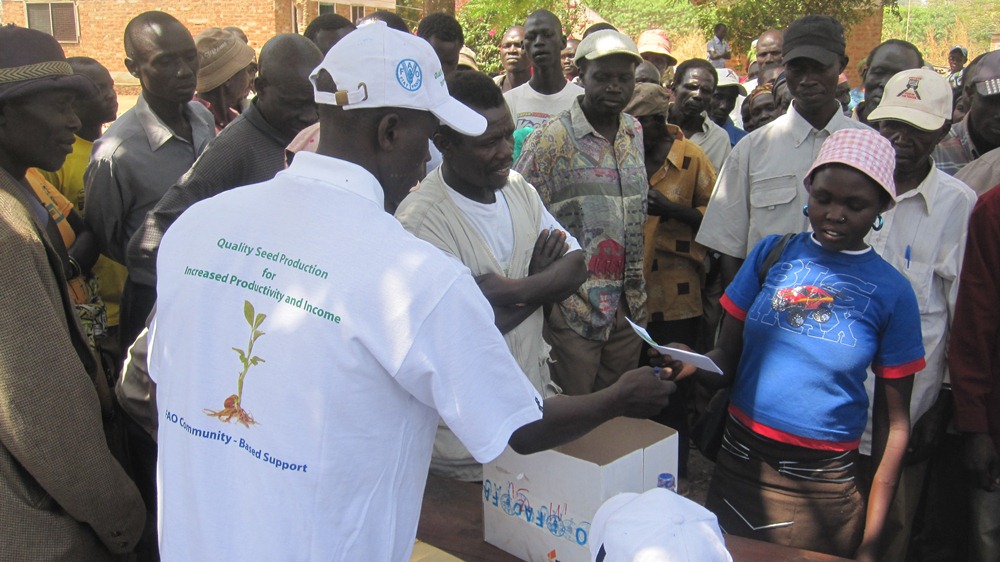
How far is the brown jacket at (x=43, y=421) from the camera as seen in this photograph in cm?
198

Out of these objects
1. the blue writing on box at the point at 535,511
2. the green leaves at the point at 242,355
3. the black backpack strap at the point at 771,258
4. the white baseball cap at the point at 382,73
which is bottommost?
the blue writing on box at the point at 535,511

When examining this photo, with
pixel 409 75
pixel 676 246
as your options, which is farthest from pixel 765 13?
pixel 409 75

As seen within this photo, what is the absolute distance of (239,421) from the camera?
152cm

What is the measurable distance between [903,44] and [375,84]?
4718 mm

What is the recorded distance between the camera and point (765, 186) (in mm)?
3854

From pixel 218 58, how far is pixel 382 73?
3905 mm

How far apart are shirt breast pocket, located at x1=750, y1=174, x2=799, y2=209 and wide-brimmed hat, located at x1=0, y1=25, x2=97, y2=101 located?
2874 millimetres

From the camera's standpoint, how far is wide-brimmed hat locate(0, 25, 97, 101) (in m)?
2.35

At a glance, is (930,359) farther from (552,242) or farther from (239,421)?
(239,421)

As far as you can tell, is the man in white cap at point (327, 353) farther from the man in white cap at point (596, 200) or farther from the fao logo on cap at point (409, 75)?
the man in white cap at point (596, 200)

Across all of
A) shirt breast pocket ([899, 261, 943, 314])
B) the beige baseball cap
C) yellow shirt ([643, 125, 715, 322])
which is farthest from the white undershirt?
yellow shirt ([643, 125, 715, 322])

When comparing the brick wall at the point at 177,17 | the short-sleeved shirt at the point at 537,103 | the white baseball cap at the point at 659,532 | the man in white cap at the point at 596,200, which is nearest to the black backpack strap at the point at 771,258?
the man in white cap at the point at 596,200

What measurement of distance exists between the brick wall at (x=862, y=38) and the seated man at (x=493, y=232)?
1858 cm

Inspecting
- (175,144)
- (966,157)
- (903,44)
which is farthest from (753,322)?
(903,44)
